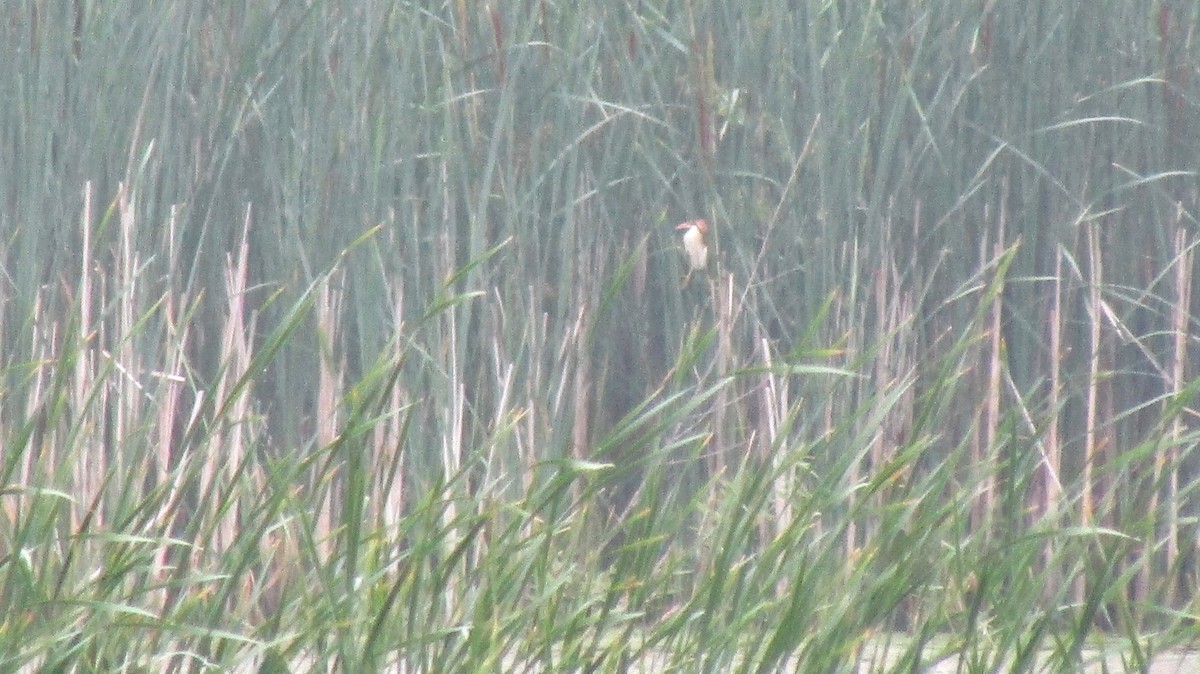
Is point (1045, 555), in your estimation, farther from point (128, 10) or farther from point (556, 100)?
point (128, 10)

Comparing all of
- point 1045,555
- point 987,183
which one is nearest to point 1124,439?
point 1045,555

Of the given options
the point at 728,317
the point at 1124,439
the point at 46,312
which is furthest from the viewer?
the point at 1124,439

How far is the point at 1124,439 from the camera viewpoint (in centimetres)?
265

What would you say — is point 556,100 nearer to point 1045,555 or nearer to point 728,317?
point 728,317

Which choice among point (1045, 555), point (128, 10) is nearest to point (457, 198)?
point (128, 10)

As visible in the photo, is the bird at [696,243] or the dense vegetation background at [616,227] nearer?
the dense vegetation background at [616,227]

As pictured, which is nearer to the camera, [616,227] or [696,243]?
[696,243]

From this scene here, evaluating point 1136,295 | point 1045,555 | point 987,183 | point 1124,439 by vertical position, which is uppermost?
point 987,183

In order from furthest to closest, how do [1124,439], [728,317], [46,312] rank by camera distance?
[1124,439] < [46,312] < [728,317]

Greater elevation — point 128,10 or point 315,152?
point 128,10

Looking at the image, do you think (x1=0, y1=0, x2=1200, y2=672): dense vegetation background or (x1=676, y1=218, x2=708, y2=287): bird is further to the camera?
(x1=676, y1=218, x2=708, y2=287): bird

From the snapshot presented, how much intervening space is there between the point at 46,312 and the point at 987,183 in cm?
144

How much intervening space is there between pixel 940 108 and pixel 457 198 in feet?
2.56

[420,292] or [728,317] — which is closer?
[728,317]
